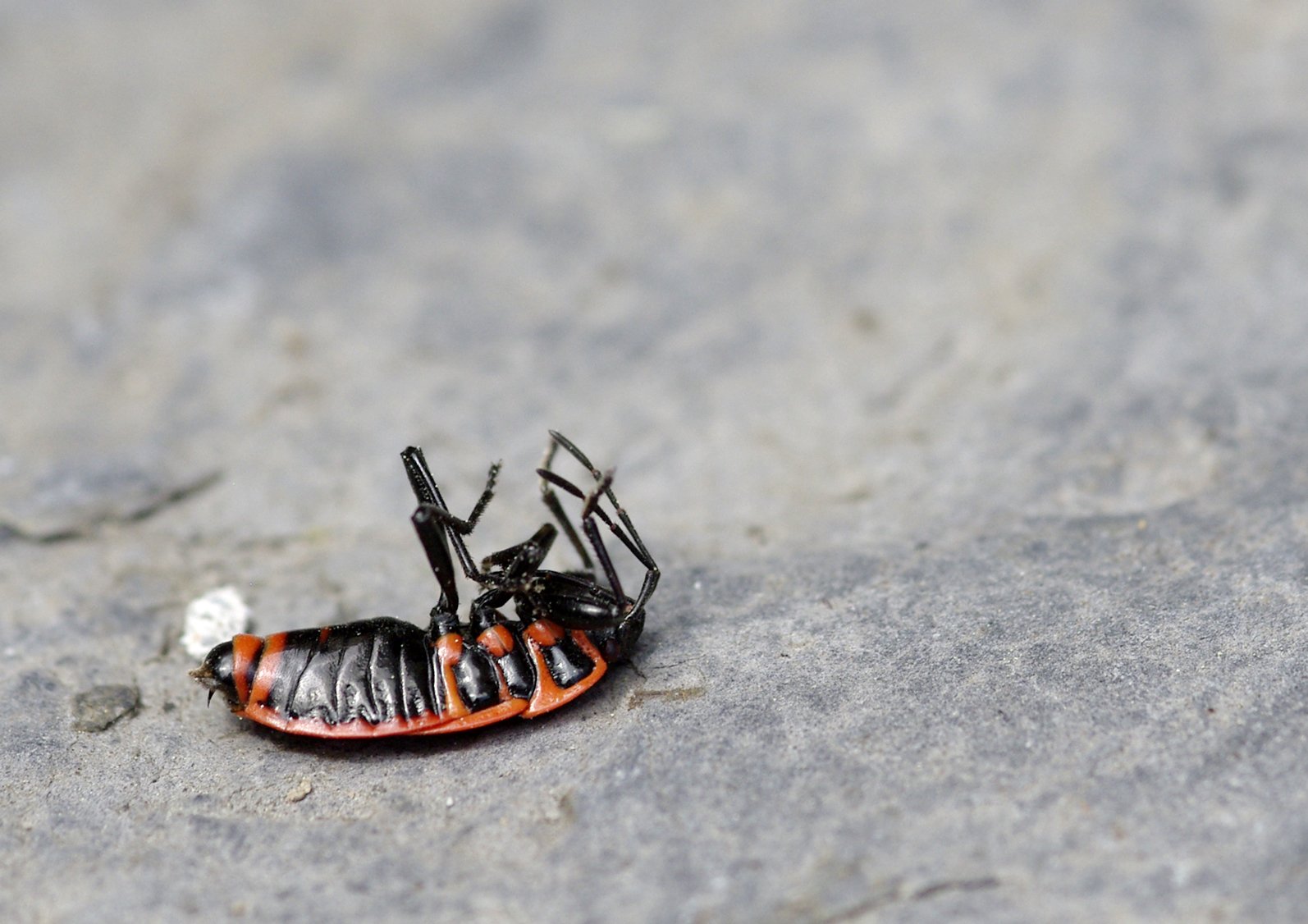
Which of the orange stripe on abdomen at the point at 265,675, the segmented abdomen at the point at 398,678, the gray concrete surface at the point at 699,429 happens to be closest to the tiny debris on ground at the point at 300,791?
the gray concrete surface at the point at 699,429

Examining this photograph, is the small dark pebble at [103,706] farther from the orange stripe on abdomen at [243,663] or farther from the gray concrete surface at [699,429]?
the orange stripe on abdomen at [243,663]

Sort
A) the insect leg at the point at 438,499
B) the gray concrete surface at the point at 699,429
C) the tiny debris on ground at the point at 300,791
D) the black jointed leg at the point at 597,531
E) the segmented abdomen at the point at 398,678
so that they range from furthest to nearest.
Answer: the insect leg at the point at 438,499 → the black jointed leg at the point at 597,531 → the segmented abdomen at the point at 398,678 → the tiny debris on ground at the point at 300,791 → the gray concrete surface at the point at 699,429

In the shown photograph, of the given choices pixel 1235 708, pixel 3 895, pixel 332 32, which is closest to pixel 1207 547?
pixel 1235 708

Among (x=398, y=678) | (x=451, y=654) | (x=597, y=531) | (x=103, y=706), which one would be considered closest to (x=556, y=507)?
(x=597, y=531)

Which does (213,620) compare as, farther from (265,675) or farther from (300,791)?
(300,791)

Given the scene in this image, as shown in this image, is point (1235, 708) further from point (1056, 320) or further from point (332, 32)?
point (332, 32)

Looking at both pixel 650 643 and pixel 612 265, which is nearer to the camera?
pixel 650 643

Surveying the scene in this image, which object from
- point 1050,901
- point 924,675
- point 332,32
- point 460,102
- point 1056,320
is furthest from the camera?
point 332,32
